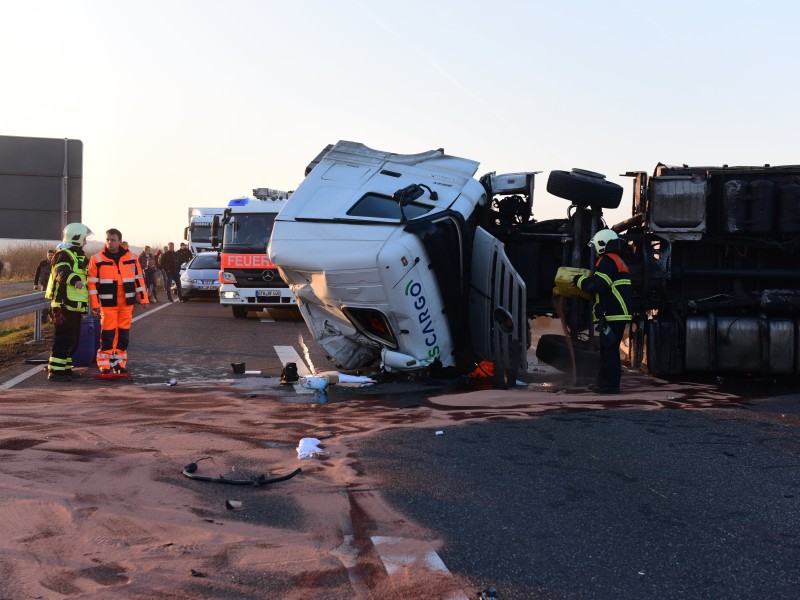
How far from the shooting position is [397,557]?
4.04 meters

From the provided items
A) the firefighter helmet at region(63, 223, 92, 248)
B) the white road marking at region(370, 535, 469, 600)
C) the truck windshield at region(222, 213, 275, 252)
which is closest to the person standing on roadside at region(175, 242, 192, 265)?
the truck windshield at region(222, 213, 275, 252)

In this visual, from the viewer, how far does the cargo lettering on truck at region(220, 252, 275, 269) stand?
20031 mm

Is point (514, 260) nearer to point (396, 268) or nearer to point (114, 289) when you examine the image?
point (396, 268)

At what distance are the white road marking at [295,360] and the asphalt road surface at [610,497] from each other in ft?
4.33

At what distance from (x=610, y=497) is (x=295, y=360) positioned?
318 inches

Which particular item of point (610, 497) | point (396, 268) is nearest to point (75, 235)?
Result: point (396, 268)

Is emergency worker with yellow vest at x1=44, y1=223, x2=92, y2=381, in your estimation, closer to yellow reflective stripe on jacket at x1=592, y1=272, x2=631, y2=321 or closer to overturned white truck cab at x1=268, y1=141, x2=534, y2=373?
overturned white truck cab at x1=268, y1=141, x2=534, y2=373

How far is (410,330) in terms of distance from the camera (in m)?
9.37

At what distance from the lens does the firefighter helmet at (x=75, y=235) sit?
11141mm

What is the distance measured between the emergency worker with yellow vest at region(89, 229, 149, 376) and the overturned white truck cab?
2.30 meters

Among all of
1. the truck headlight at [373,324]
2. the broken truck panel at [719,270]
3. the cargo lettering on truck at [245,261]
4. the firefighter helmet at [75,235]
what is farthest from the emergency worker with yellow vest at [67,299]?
the cargo lettering on truck at [245,261]

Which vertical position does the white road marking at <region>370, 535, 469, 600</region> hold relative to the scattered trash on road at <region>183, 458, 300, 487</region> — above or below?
below

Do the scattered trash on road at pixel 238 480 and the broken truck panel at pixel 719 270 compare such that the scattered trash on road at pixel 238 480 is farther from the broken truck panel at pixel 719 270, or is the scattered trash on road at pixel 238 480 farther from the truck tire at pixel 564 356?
the broken truck panel at pixel 719 270

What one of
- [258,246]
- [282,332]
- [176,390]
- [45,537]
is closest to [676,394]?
[176,390]
